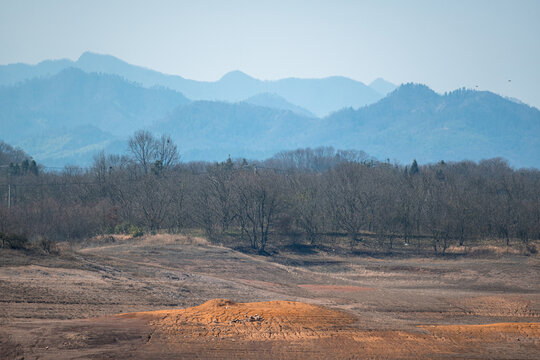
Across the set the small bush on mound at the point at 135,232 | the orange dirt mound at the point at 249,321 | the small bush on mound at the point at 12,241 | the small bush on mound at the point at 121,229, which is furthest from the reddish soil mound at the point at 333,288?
the small bush on mound at the point at 121,229

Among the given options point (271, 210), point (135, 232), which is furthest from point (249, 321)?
point (271, 210)

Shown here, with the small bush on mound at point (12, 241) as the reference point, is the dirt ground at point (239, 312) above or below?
below

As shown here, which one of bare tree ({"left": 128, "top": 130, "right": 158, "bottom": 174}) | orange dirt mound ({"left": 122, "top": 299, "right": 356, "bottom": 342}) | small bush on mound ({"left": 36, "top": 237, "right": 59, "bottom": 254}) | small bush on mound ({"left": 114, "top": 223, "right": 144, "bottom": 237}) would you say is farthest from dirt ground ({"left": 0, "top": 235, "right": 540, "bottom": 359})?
bare tree ({"left": 128, "top": 130, "right": 158, "bottom": 174})

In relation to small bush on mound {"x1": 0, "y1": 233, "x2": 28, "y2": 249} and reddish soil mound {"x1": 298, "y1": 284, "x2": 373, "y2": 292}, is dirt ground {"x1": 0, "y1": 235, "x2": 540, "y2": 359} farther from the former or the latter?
small bush on mound {"x1": 0, "y1": 233, "x2": 28, "y2": 249}

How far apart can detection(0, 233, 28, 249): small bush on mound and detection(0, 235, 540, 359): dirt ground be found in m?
0.92

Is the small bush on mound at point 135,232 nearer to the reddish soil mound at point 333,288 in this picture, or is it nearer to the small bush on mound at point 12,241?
the small bush on mound at point 12,241

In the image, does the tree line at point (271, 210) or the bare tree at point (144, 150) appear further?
the bare tree at point (144, 150)

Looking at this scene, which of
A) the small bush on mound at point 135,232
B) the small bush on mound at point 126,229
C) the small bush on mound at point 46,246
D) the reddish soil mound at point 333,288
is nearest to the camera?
the small bush on mound at point 46,246

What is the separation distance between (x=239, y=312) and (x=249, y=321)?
1.05 metres

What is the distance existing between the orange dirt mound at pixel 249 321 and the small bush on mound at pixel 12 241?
43.8 feet

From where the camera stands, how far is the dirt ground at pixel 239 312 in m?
16.2

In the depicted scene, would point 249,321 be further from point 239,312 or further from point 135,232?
point 135,232

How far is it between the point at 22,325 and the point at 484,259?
42.2 meters

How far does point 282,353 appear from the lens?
52.9 feet
